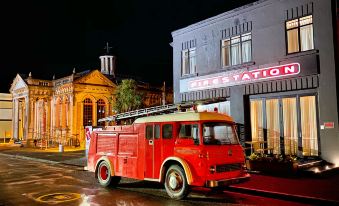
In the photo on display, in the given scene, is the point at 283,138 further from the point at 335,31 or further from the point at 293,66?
the point at 335,31

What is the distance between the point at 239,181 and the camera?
946 centimetres

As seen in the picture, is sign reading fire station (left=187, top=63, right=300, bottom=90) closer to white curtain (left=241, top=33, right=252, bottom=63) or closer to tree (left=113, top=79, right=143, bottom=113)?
white curtain (left=241, top=33, right=252, bottom=63)

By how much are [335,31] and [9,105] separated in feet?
148

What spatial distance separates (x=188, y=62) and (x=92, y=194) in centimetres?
1191

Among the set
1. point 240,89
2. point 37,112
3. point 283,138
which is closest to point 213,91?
point 240,89

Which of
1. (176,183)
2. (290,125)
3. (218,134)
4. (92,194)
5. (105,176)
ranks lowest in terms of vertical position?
(92,194)

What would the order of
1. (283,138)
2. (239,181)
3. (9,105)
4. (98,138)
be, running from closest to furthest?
(239,181) < (98,138) < (283,138) < (9,105)

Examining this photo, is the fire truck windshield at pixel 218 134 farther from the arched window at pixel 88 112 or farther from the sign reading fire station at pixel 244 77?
the arched window at pixel 88 112

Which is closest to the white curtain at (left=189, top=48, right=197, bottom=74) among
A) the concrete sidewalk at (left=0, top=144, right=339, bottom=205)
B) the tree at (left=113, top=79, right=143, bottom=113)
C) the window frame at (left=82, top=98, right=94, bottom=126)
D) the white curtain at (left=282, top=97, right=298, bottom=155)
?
the white curtain at (left=282, top=97, right=298, bottom=155)

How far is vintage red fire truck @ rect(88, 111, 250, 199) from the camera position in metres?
9.20

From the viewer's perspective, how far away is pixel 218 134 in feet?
32.3

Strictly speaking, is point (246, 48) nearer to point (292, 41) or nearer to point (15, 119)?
point (292, 41)

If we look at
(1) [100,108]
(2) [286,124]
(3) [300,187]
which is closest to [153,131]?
(3) [300,187]

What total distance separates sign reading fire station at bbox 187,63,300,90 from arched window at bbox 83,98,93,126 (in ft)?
60.4
